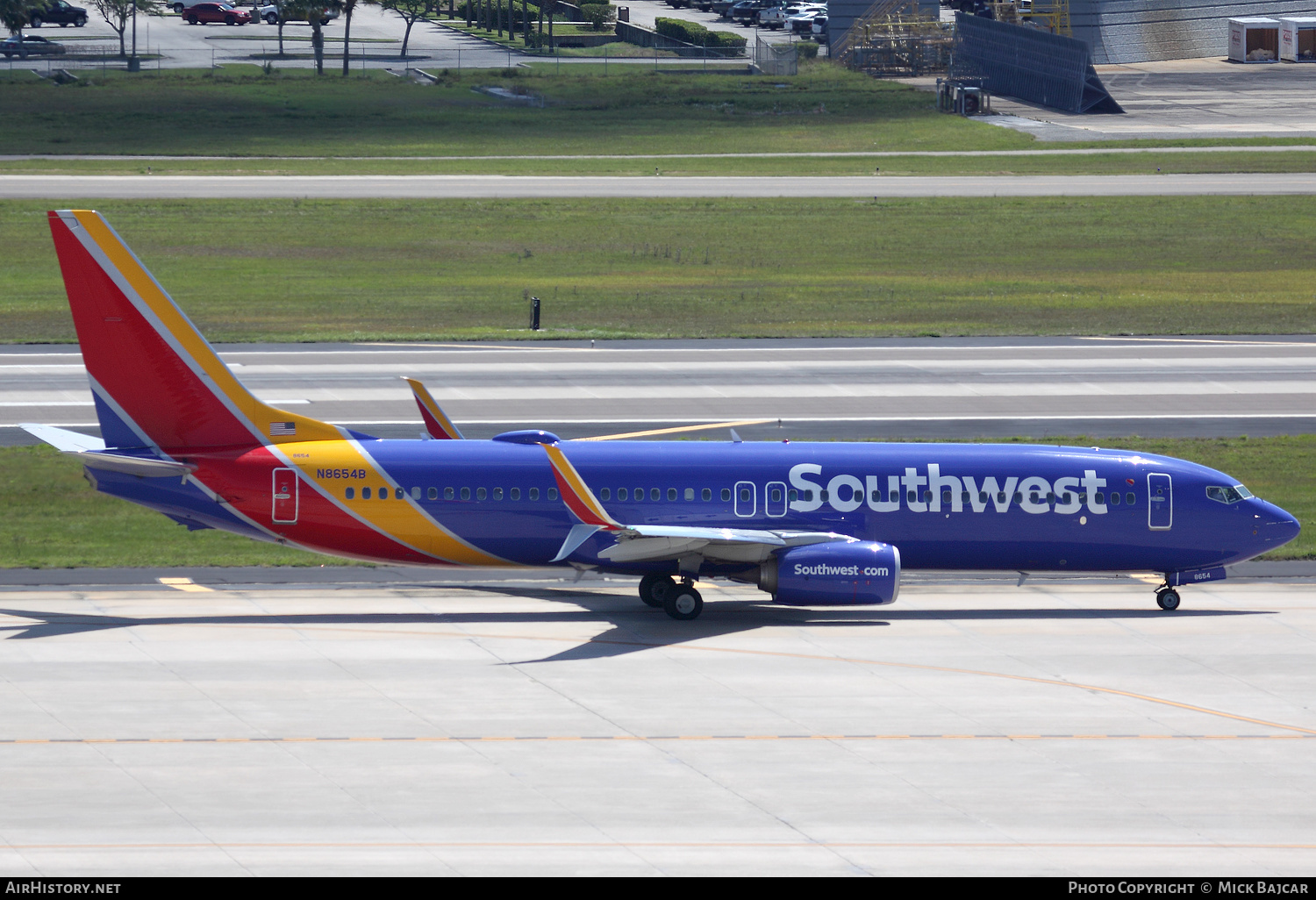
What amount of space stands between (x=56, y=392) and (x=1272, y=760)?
4074 cm

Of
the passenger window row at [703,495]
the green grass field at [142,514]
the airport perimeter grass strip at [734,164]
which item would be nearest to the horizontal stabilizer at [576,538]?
the passenger window row at [703,495]

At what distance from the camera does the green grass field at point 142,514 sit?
3759 cm

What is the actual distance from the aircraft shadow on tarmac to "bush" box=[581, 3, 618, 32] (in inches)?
6286

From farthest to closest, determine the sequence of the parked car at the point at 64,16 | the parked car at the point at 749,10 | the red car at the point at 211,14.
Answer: the parked car at the point at 749,10
the red car at the point at 211,14
the parked car at the point at 64,16

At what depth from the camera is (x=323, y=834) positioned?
70.4 feet

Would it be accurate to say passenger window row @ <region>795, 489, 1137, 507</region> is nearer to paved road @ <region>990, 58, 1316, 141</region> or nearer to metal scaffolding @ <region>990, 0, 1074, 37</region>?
paved road @ <region>990, 58, 1316, 141</region>

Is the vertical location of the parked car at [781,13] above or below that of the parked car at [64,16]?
above

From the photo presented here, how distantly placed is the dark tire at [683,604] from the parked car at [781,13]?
15066 centimetres

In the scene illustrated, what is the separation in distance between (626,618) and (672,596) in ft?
3.86

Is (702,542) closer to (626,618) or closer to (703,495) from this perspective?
(703,495)

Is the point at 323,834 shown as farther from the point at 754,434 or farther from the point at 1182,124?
the point at 1182,124

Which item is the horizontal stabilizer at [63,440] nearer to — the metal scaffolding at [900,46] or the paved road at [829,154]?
the paved road at [829,154]

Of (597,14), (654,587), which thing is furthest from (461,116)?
(654,587)

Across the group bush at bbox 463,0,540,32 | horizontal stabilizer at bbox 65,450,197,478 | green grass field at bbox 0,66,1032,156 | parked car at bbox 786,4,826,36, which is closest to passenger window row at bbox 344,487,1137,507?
horizontal stabilizer at bbox 65,450,197,478
